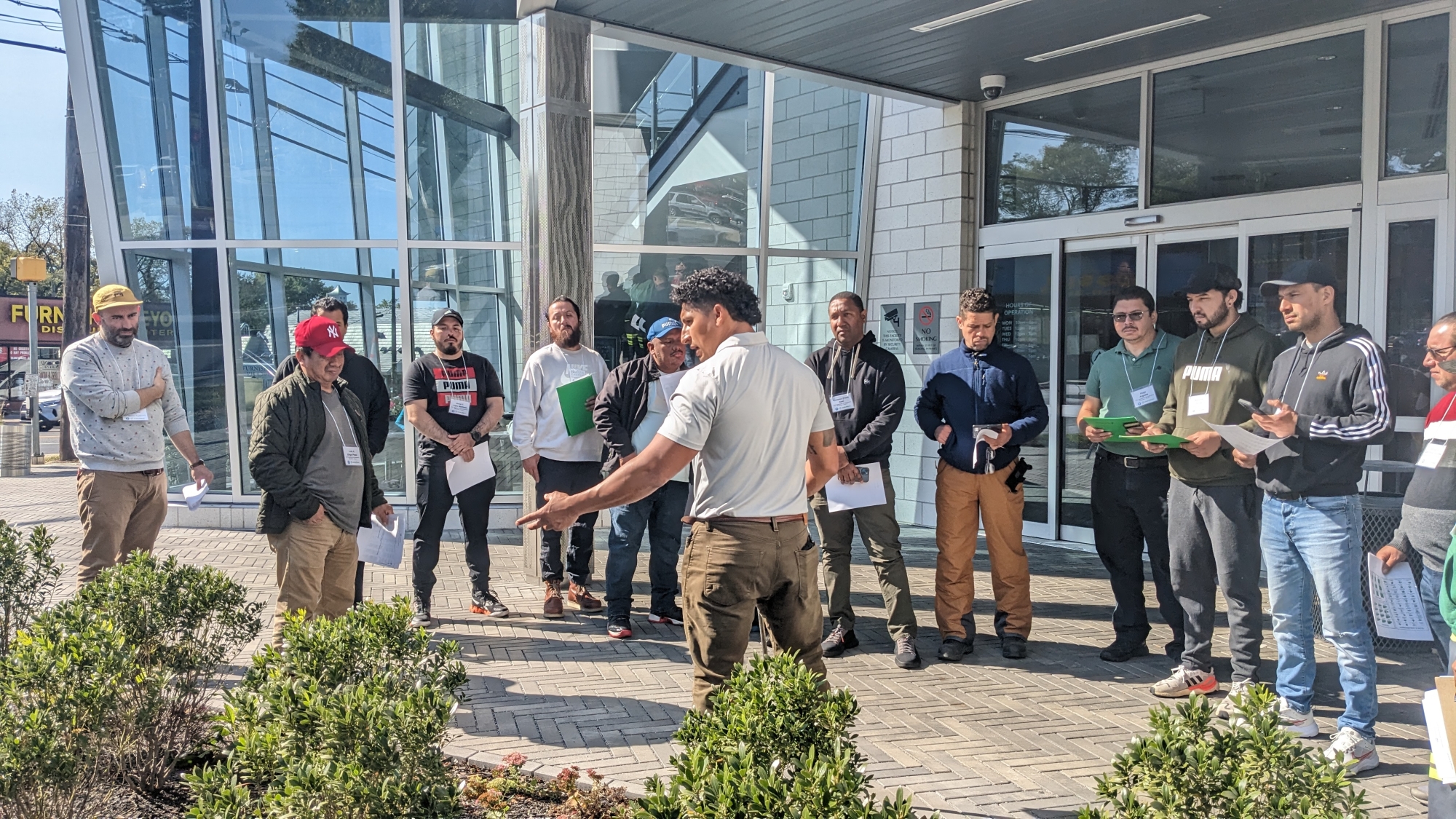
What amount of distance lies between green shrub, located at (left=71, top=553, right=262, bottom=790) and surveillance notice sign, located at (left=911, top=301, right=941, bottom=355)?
7.43 metres

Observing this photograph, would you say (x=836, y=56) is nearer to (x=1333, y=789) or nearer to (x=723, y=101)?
(x=723, y=101)

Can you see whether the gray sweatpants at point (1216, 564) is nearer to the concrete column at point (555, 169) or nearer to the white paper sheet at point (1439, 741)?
the white paper sheet at point (1439, 741)

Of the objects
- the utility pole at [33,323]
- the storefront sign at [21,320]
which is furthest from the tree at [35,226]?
the utility pole at [33,323]

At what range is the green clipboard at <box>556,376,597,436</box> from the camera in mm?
6898

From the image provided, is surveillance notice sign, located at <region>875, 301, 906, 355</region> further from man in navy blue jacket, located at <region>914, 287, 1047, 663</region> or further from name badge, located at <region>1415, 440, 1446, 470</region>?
name badge, located at <region>1415, 440, 1446, 470</region>

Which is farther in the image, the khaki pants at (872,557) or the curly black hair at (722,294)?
the khaki pants at (872,557)

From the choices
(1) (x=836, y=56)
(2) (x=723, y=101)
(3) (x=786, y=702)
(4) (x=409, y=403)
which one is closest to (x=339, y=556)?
(4) (x=409, y=403)

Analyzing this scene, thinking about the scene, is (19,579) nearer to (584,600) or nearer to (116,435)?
(116,435)

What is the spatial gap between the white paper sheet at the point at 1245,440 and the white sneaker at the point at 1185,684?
1.31 metres

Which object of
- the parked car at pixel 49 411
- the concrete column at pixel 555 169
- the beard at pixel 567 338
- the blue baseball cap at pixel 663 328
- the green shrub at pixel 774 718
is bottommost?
the parked car at pixel 49 411

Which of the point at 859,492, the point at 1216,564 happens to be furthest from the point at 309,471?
the point at 1216,564

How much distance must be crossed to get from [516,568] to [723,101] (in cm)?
573

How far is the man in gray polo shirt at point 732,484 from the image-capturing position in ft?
11.7

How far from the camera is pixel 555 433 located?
7070 millimetres
